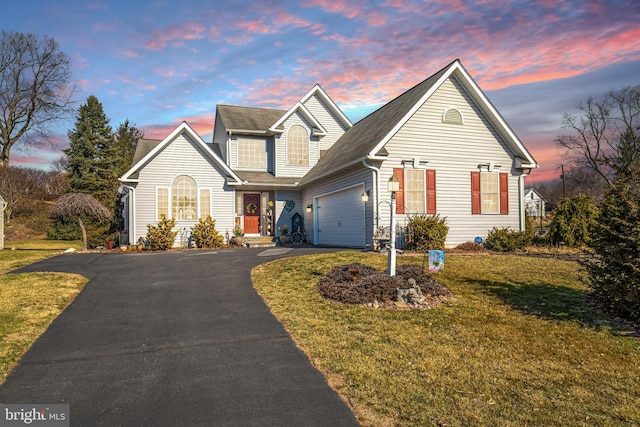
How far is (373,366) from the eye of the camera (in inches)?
Result: 206

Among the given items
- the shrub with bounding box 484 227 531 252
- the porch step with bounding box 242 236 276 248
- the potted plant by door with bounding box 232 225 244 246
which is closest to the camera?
the shrub with bounding box 484 227 531 252

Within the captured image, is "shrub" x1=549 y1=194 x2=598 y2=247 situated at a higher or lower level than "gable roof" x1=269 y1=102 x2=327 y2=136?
lower

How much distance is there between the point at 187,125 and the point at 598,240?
16.8 metres

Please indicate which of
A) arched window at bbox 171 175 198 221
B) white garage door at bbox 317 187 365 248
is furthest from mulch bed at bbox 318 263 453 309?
arched window at bbox 171 175 198 221

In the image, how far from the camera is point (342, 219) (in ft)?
59.9

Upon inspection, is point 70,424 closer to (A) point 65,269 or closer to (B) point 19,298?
(B) point 19,298

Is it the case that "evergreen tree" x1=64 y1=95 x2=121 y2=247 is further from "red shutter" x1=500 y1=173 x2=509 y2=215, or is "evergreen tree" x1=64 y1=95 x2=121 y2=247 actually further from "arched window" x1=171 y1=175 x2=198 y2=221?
"red shutter" x1=500 y1=173 x2=509 y2=215

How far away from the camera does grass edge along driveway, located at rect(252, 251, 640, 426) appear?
4.18m

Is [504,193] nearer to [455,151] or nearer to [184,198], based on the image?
[455,151]

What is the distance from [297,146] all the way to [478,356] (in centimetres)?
1871

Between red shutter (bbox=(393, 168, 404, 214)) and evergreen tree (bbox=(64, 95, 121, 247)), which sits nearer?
red shutter (bbox=(393, 168, 404, 214))

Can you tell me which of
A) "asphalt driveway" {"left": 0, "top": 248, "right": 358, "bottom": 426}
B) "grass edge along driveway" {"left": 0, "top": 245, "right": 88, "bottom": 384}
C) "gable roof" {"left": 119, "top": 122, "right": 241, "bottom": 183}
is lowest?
"asphalt driveway" {"left": 0, "top": 248, "right": 358, "bottom": 426}

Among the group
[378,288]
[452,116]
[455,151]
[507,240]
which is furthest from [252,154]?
[378,288]
